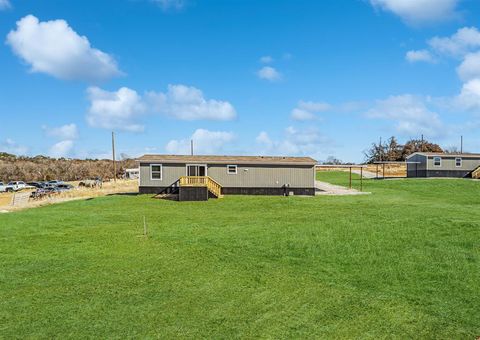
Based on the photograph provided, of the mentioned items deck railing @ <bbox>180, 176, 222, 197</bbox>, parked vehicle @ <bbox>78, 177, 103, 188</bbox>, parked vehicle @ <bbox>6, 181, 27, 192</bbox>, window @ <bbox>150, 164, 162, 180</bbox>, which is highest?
window @ <bbox>150, 164, 162, 180</bbox>

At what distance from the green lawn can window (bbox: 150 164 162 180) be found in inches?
541

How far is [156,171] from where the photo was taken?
3509 centimetres

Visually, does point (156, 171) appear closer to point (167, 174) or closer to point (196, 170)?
point (167, 174)

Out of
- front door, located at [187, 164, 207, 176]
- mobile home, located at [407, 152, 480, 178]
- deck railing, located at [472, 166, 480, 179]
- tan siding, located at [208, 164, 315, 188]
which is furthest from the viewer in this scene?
mobile home, located at [407, 152, 480, 178]

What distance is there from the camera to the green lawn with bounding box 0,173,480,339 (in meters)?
8.43

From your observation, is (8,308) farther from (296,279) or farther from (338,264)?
(338,264)

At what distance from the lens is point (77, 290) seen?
10.6 m

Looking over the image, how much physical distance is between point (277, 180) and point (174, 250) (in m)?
21.4

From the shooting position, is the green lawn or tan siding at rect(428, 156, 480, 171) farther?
tan siding at rect(428, 156, 480, 171)

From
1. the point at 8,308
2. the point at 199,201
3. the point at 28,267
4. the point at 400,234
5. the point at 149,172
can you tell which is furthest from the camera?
the point at 149,172

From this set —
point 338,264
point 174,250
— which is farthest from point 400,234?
point 174,250

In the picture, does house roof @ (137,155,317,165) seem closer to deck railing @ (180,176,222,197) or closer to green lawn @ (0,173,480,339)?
deck railing @ (180,176,222,197)

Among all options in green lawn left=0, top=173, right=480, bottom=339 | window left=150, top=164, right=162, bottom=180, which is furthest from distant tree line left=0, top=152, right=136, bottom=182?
green lawn left=0, top=173, right=480, bottom=339

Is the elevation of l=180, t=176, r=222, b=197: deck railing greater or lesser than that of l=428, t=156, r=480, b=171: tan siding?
lesser
